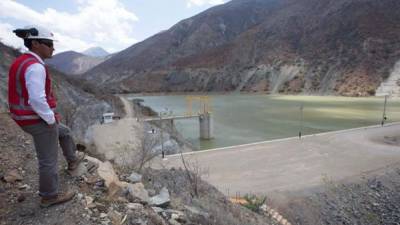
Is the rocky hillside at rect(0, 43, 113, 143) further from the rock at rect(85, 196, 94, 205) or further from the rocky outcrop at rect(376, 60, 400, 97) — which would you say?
the rocky outcrop at rect(376, 60, 400, 97)

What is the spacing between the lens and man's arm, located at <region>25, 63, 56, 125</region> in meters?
2.66

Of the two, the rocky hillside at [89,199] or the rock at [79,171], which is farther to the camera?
the rock at [79,171]

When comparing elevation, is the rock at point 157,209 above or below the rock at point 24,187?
below

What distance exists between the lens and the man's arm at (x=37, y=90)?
8.73 feet

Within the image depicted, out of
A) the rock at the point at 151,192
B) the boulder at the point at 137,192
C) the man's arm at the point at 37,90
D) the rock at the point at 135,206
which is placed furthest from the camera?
the rock at the point at 151,192

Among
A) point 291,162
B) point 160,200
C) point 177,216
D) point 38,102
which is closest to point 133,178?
point 160,200

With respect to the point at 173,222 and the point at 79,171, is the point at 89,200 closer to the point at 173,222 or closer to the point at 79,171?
the point at 79,171

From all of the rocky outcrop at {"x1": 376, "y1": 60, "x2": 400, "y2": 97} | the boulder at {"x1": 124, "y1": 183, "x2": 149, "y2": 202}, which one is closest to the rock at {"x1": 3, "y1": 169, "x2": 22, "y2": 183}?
the boulder at {"x1": 124, "y1": 183, "x2": 149, "y2": 202}

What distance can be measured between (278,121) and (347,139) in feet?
44.4

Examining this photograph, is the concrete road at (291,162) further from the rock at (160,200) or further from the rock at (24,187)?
the rock at (24,187)

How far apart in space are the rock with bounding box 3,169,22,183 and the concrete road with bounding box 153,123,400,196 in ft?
19.6

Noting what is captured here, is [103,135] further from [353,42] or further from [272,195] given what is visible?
[353,42]

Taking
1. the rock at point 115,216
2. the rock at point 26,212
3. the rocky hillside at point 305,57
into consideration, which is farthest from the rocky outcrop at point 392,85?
the rock at point 26,212

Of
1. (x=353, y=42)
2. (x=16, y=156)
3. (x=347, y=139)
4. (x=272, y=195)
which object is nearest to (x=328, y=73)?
(x=353, y=42)
